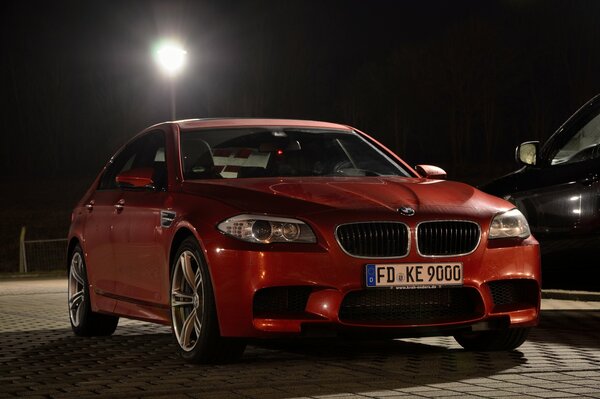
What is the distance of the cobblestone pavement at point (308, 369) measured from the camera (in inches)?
247

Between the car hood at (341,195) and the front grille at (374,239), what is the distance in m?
0.13

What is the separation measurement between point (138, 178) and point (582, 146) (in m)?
4.20

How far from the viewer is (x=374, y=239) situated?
23.5 ft

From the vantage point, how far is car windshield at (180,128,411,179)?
8453mm

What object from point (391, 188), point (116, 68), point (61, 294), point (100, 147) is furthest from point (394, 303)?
point (100, 147)

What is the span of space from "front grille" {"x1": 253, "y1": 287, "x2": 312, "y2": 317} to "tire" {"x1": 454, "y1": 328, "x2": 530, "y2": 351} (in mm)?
1504

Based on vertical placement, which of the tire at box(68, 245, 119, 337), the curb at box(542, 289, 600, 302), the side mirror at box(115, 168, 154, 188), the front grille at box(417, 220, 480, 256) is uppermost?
the side mirror at box(115, 168, 154, 188)

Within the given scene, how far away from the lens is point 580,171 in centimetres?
1045

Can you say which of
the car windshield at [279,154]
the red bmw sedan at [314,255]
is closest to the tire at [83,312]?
the red bmw sedan at [314,255]

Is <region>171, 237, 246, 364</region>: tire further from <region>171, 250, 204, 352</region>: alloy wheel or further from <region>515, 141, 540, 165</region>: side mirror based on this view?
<region>515, 141, 540, 165</region>: side mirror

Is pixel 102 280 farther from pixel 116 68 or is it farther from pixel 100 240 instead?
pixel 116 68

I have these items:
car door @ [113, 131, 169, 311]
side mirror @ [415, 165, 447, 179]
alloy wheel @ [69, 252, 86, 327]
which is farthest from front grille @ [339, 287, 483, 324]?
alloy wheel @ [69, 252, 86, 327]

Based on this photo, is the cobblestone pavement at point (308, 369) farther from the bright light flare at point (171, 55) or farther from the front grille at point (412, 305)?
the bright light flare at point (171, 55)

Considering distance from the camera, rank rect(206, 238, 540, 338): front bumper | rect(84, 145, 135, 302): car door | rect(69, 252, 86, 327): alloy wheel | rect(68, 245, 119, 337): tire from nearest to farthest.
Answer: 1. rect(206, 238, 540, 338): front bumper
2. rect(84, 145, 135, 302): car door
3. rect(68, 245, 119, 337): tire
4. rect(69, 252, 86, 327): alloy wheel
